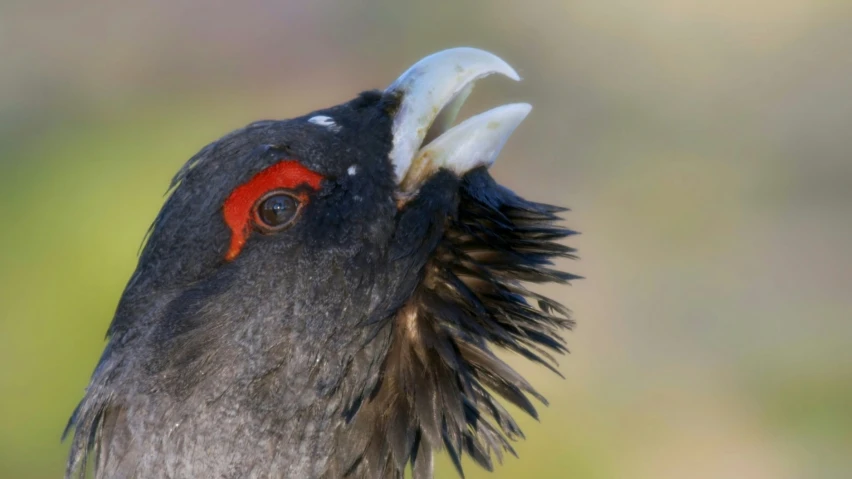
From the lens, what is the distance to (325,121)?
3.15 metres

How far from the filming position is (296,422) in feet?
9.32

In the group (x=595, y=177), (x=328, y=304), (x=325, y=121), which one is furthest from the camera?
(x=595, y=177)

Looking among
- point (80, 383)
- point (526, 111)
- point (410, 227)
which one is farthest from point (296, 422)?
point (80, 383)

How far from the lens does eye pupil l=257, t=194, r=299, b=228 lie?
2969 millimetres

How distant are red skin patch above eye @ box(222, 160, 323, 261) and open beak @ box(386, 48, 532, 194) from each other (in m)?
0.31

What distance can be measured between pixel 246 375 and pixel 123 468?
0.47 m

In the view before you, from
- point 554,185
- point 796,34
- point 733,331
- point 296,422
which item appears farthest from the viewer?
point 796,34

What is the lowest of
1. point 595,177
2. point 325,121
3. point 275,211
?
point 275,211

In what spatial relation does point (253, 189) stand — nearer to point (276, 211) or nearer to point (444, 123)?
point (276, 211)

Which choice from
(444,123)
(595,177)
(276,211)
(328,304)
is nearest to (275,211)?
(276,211)

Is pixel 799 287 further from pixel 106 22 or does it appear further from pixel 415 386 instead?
pixel 106 22

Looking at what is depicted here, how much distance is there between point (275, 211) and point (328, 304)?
35 centimetres

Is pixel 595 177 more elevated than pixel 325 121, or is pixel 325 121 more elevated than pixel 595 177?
pixel 595 177

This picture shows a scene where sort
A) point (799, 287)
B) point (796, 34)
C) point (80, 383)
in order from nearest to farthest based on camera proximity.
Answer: point (80, 383) → point (799, 287) → point (796, 34)
